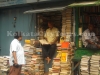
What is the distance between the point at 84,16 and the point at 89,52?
152cm

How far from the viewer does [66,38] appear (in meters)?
11.9

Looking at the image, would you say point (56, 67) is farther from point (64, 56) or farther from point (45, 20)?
point (45, 20)

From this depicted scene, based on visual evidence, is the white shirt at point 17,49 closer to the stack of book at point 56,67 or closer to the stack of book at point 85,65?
the stack of book at point 56,67

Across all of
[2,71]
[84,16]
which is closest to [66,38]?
[84,16]

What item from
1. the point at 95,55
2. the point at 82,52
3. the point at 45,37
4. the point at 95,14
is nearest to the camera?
the point at 95,55

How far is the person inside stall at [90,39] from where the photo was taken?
11070 mm

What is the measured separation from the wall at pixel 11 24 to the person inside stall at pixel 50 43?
1.21 metres

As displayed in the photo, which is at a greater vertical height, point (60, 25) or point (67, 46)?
point (60, 25)

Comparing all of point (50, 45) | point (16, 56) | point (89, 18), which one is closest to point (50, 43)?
point (50, 45)

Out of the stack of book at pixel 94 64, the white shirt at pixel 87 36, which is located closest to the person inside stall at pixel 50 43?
the white shirt at pixel 87 36

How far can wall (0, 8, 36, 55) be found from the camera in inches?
549

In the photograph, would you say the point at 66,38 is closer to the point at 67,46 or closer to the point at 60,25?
the point at 67,46

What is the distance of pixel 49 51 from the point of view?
12.3 m

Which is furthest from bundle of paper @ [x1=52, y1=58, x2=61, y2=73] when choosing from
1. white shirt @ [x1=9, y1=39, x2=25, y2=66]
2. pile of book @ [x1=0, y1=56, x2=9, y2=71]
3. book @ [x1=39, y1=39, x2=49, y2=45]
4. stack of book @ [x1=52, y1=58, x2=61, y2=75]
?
pile of book @ [x1=0, y1=56, x2=9, y2=71]
